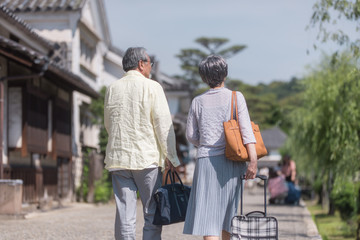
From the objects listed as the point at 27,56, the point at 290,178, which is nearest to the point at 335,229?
the point at 290,178

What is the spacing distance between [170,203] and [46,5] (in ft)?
53.0

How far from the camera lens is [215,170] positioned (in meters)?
5.24

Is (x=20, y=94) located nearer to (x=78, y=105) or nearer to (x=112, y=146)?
(x=78, y=105)

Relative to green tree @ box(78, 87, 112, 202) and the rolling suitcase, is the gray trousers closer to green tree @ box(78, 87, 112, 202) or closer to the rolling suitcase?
the rolling suitcase

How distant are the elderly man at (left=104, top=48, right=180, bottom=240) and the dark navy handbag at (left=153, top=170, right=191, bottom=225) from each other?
7 centimetres

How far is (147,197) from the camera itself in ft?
17.8

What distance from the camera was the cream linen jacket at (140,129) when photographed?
5348mm

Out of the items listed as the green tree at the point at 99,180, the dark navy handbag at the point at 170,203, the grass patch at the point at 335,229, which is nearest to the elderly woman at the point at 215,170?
the dark navy handbag at the point at 170,203

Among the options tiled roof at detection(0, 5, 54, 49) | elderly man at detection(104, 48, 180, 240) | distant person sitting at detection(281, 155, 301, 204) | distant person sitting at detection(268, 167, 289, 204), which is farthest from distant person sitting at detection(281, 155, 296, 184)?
elderly man at detection(104, 48, 180, 240)

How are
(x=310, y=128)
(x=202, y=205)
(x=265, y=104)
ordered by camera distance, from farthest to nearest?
(x=265, y=104)
(x=310, y=128)
(x=202, y=205)

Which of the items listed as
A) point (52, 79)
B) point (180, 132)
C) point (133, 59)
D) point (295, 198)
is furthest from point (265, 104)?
point (133, 59)

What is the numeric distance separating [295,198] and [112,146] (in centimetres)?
1662

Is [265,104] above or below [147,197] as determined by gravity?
above

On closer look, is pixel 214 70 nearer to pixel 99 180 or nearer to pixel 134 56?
pixel 134 56
